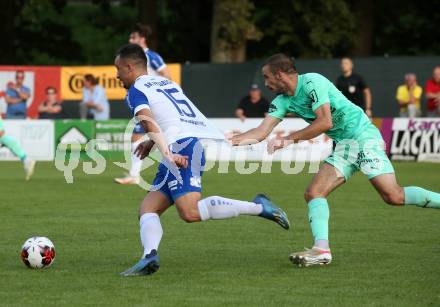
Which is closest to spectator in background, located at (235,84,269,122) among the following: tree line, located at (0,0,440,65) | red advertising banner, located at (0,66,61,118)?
red advertising banner, located at (0,66,61,118)

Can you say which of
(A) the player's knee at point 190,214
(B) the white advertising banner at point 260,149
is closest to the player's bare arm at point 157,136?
(A) the player's knee at point 190,214

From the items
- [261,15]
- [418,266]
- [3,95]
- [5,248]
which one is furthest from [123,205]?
[261,15]

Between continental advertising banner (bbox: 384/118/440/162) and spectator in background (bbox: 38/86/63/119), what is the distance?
7747mm

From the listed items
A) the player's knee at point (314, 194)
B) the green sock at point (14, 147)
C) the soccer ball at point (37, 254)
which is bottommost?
the green sock at point (14, 147)

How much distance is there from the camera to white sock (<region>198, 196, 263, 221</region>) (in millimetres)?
8352

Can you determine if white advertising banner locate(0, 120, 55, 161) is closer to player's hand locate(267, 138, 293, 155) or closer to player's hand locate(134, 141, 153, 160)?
player's hand locate(134, 141, 153, 160)

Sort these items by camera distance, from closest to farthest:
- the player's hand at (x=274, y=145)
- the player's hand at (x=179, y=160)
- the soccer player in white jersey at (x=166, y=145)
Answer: the player's hand at (x=179, y=160) → the soccer player in white jersey at (x=166, y=145) → the player's hand at (x=274, y=145)

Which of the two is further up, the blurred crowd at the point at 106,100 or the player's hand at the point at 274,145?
the player's hand at the point at 274,145

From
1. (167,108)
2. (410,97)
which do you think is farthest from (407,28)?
(167,108)

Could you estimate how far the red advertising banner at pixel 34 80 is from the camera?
25.2 meters

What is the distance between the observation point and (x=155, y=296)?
7.25 metres

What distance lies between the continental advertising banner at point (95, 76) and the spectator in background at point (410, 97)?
17.8 feet

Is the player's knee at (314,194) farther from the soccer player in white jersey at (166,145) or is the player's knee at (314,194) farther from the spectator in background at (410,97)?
the spectator in background at (410,97)

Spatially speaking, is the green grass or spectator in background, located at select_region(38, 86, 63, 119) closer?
the green grass
